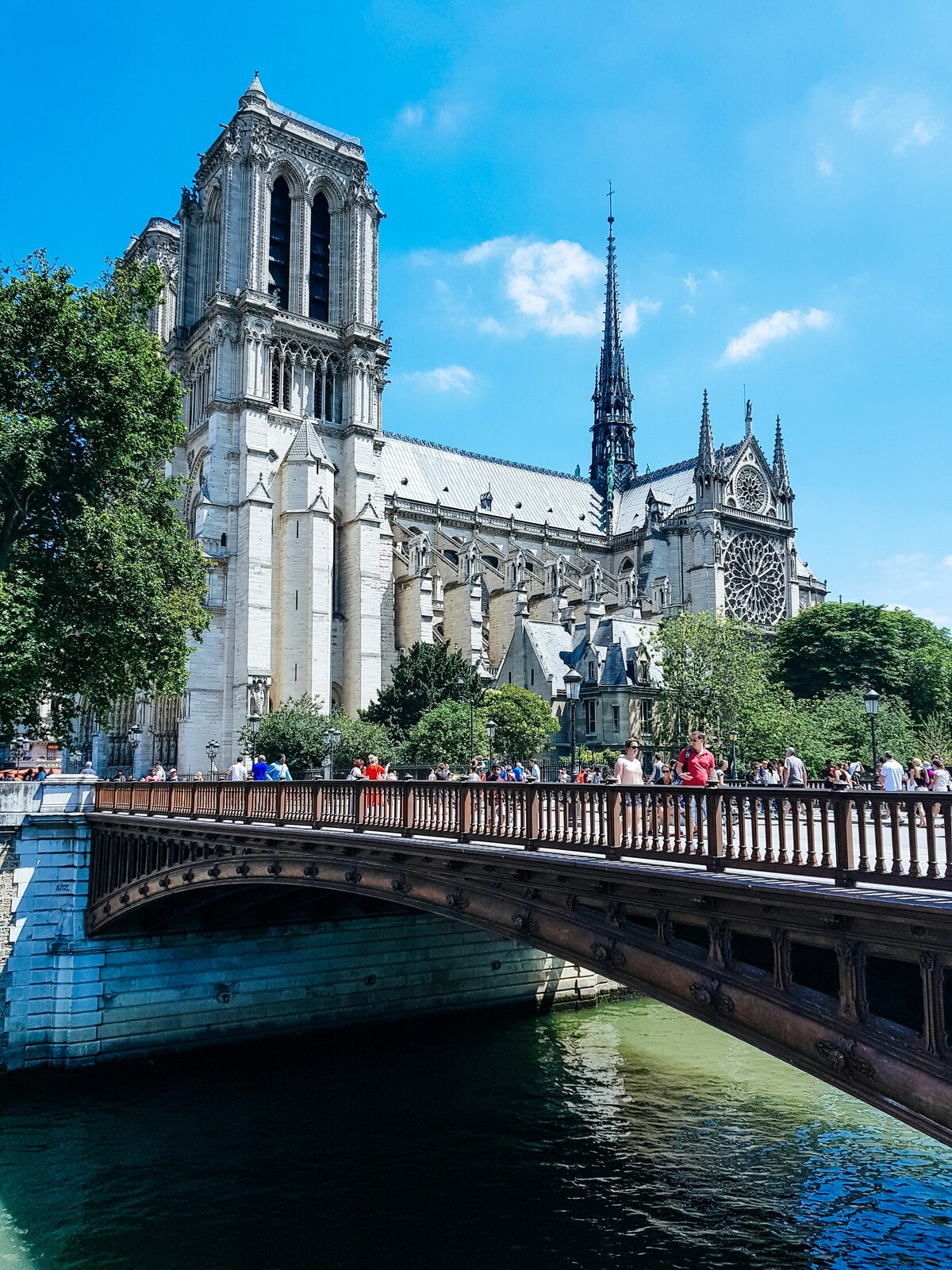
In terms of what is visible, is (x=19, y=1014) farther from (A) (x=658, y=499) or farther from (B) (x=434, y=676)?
(A) (x=658, y=499)

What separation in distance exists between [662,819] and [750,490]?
75084 millimetres

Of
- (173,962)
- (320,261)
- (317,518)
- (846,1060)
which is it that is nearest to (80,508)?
(173,962)

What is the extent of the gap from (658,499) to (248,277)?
3849 cm

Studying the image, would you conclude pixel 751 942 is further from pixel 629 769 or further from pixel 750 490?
pixel 750 490

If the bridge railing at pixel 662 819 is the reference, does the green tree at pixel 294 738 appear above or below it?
above

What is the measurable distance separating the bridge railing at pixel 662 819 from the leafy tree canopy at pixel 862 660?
47020mm

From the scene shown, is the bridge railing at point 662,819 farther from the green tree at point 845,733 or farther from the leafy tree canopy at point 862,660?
the leafy tree canopy at point 862,660

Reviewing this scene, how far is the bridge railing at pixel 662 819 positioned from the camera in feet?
25.1

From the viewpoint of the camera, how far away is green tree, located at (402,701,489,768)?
1788 inches

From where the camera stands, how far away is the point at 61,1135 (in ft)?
63.8

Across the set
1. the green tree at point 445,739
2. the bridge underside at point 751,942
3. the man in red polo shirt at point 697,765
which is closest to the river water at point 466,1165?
the bridge underside at point 751,942

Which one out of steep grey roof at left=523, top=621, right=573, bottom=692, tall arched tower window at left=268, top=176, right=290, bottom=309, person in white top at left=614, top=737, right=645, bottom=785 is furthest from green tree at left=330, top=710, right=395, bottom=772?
person in white top at left=614, top=737, right=645, bottom=785

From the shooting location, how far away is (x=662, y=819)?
983 centimetres

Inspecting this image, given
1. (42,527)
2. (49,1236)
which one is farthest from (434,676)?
(49,1236)
